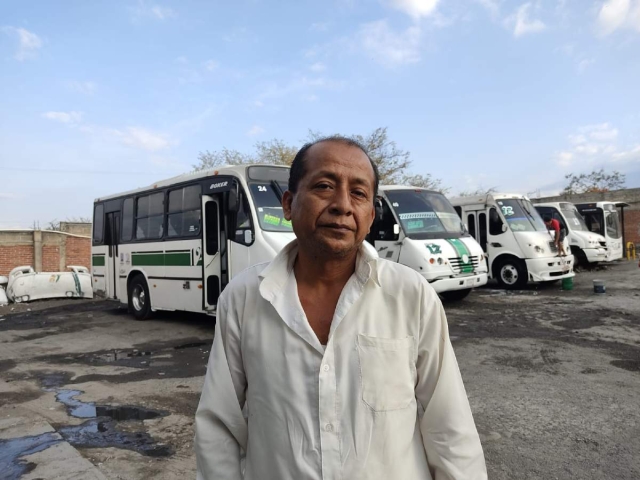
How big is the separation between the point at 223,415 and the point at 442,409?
67 cm

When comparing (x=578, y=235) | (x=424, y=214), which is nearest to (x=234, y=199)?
(x=424, y=214)

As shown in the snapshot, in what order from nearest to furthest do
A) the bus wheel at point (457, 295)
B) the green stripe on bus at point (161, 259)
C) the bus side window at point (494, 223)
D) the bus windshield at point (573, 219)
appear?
the green stripe on bus at point (161, 259)
the bus wheel at point (457, 295)
the bus side window at point (494, 223)
the bus windshield at point (573, 219)

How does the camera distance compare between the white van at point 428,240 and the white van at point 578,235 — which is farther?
the white van at point 578,235

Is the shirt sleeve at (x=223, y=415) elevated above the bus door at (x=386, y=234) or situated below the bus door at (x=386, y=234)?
below

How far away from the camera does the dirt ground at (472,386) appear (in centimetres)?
360

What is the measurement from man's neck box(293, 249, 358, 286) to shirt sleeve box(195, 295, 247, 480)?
0.28 metres

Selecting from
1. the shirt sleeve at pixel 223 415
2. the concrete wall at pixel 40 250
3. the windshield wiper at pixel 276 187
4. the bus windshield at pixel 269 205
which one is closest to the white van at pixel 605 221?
the windshield wiper at pixel 276 187

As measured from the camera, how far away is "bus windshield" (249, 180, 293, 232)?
793 centimetres

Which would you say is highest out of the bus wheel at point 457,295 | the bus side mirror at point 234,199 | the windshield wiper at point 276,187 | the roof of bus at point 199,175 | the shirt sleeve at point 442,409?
the roof of bus at point 199,175

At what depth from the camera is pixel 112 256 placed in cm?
1202

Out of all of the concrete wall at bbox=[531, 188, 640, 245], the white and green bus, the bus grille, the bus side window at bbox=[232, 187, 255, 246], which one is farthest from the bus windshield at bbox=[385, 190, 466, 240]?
the concrete wall at bbox=[531, 188, 640, 245]

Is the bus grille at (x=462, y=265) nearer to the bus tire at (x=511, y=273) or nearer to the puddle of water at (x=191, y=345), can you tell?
the bus tire at (x=511, y=273)

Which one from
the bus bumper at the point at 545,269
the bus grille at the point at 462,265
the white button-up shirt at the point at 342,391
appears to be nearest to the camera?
the white button-up shirt at the point at 342,391

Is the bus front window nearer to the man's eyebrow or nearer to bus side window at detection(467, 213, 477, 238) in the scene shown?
bus side window at detection(467, 213, 477, 238)
